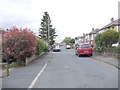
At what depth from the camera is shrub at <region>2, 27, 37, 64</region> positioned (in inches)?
1085

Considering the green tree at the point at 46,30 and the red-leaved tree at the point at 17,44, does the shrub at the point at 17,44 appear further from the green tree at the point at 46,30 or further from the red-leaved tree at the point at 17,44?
the green tree at the point at 46,30

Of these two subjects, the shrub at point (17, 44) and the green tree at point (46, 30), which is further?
the green tree at point (46, 30)

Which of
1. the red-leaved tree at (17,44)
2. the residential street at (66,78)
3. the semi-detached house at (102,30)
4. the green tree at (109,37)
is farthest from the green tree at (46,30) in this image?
the residential street at (66,78)

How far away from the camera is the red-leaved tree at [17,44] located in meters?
27.6

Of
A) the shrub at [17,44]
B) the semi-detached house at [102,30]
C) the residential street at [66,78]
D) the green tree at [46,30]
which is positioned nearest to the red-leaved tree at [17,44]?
the shrub at [17,44]

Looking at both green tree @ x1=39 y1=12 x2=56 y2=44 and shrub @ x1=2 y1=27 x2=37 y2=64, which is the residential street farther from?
green tree @ x1=39 y1=12 x2=56 y2=44

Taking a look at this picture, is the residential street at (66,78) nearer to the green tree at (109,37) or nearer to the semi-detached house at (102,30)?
the green tree at (109,37)

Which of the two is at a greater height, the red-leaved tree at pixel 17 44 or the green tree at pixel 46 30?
the green tree at pixel 46 30

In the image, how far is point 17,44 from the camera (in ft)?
90.0

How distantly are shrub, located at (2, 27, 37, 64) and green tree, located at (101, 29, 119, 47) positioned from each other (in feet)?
57.3

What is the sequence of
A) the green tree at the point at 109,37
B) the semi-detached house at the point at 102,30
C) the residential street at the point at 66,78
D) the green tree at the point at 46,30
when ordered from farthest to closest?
the green tree at the point at 46,30
the semi-detached house at the point at 102,30
the green tree at the point at 109,37
the residential street at the point at 66,78

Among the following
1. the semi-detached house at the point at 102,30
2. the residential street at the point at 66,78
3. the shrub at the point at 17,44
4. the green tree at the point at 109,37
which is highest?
the semi-detached house at the point at 102,30

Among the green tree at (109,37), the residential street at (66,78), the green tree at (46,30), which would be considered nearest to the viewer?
the residential street at (66,78)

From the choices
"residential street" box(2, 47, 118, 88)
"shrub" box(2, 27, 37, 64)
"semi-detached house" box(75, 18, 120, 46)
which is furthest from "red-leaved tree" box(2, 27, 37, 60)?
"semi-detached house" box(75, 18, 120, 46)
